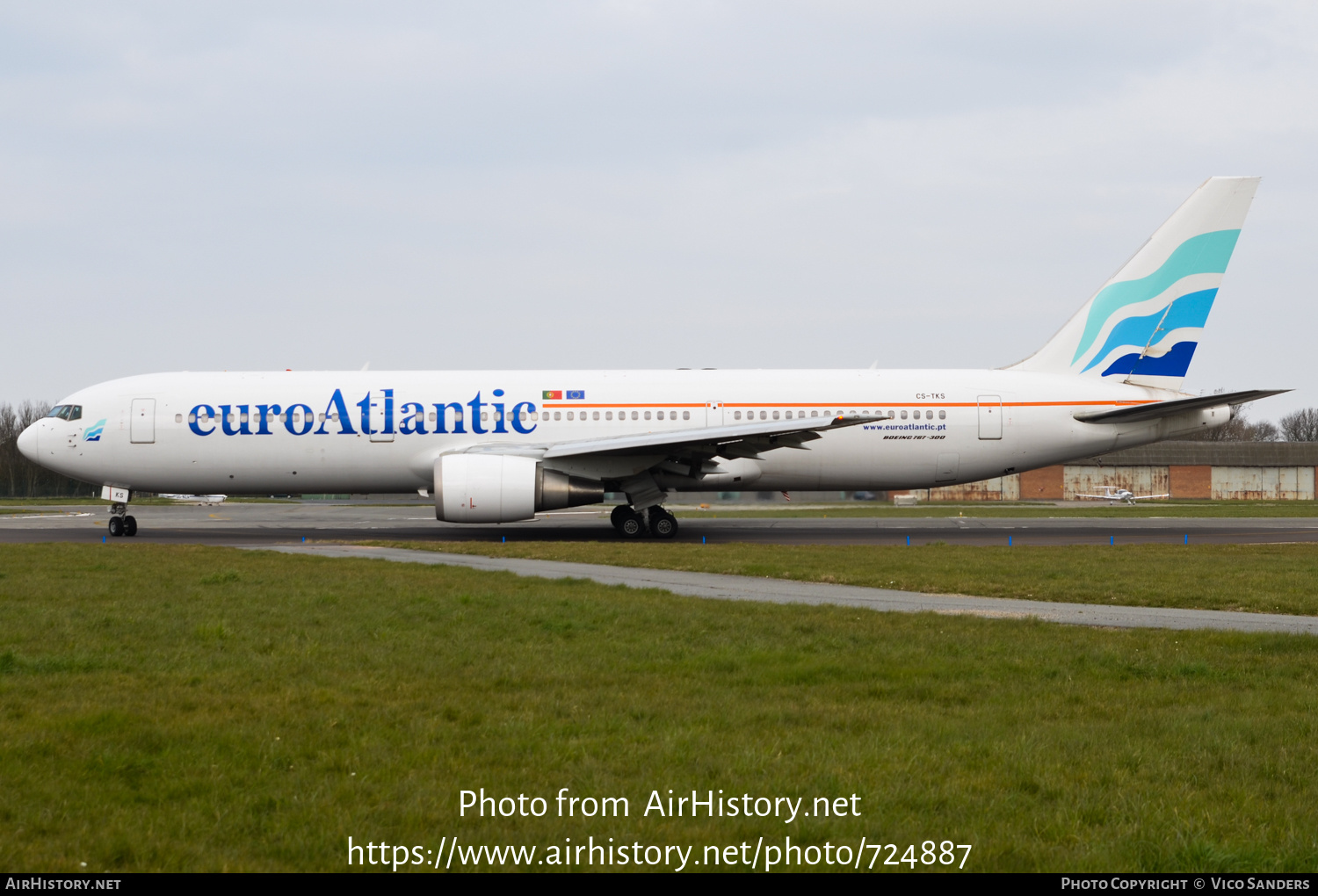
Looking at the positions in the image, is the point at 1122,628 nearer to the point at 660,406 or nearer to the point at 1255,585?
the point at 1255,585

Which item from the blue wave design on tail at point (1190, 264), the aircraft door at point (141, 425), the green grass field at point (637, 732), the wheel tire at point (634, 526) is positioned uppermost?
the blue wave design on tail at point (1190, 264)

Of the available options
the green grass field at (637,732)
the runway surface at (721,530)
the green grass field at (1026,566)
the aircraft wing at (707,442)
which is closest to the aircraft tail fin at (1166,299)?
the runway surface at (721,530)

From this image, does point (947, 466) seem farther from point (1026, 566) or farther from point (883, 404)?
point (1026, 566)

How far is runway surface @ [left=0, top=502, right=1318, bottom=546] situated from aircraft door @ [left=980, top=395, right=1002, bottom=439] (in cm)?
250

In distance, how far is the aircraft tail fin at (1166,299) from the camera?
79.6 ft

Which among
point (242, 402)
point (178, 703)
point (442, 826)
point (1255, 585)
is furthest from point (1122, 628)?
point (242, 402)

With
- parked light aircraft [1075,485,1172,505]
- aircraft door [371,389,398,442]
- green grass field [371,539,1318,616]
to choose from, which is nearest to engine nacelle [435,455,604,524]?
green grass field [371,539,1318,616]

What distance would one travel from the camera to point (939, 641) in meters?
9.00

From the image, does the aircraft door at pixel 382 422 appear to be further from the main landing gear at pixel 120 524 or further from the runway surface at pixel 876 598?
the main landing gear at pixel 120 524

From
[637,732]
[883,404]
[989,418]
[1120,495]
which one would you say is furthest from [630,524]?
[1120,495]

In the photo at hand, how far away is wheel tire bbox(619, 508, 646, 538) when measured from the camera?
23594 millimetres

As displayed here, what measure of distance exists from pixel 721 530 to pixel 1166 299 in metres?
12.5

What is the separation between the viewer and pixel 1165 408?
2303cm

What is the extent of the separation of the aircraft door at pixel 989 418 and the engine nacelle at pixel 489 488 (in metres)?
10.5
